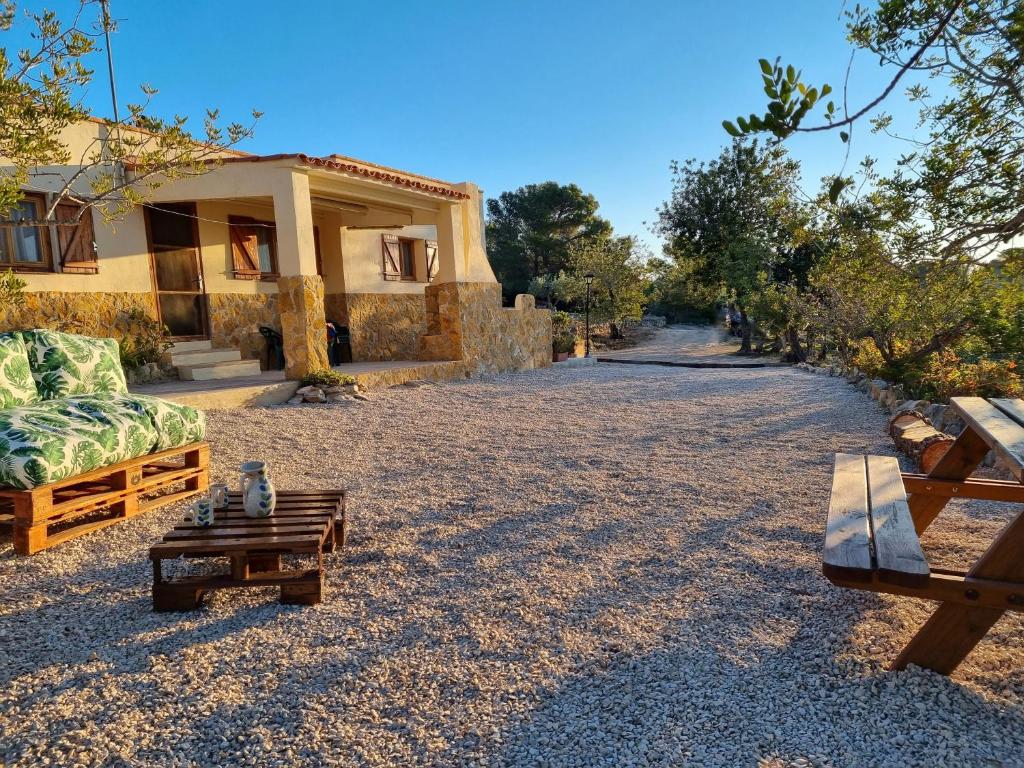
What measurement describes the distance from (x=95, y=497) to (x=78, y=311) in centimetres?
658

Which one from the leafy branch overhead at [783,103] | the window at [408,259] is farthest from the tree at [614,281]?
the leafy branch overhead at [783,103]

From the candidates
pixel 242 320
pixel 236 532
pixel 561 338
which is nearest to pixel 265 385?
pixel 242 320

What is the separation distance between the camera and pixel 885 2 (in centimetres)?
283

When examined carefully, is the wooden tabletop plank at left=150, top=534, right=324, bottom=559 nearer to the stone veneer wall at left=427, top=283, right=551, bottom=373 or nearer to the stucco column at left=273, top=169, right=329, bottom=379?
the stucco column at left=273, top=169, right=329, bottom=379

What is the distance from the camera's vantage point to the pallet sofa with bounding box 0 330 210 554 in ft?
9.84

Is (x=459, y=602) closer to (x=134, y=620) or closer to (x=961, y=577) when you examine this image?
(x=134, y=620)

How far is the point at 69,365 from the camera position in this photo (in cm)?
418

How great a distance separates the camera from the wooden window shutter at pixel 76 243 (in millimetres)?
8273

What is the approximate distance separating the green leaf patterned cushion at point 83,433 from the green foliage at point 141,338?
539cm

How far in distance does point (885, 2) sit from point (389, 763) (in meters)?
3.68

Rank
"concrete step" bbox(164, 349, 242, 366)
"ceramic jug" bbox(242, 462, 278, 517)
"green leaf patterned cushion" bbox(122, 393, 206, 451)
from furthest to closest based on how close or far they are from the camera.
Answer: "concrete step" bbox(164, 349, 242, 366) → "green leaf patterned cushion" bbox(122, 393, 206, 451) → "ceramic jug" bbox(242, 462, 278, 517)

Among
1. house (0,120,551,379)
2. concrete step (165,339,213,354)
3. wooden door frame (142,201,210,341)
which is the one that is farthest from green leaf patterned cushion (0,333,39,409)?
concrete step (165,339,213,354)

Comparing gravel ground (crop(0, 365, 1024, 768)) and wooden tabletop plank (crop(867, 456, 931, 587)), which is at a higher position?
wooden tabletop plank (crop(867, 456, 931, 587))

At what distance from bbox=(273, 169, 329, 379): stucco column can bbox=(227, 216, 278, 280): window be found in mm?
2461
